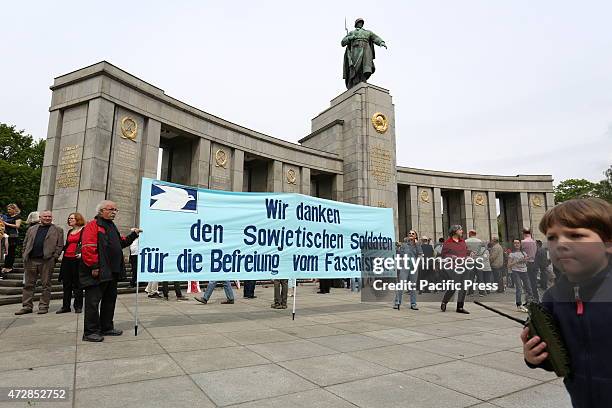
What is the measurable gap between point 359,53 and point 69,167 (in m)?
19.4

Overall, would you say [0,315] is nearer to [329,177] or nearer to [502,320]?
[502,320]

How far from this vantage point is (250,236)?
23.0ft

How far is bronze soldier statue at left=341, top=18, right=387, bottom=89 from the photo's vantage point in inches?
1005

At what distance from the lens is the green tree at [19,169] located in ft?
103

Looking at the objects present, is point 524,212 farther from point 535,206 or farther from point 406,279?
point 406,279

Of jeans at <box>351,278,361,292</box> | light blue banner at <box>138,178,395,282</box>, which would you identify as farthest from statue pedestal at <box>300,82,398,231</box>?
light blue banner at <box>138,178,395,282</box>

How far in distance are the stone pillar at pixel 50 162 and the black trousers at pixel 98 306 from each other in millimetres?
11880

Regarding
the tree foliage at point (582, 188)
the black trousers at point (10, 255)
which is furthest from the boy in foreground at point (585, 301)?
the tree foliage at point (582, 188)

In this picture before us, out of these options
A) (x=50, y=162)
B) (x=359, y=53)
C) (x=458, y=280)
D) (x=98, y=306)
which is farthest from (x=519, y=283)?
(x=359, y=53)

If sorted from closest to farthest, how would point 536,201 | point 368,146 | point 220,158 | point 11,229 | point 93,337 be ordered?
point 93,337, point 11,229, point 220,158, point 368,146, point 536,201

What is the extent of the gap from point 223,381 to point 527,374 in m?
3.25

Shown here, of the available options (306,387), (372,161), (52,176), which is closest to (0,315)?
(306,387)

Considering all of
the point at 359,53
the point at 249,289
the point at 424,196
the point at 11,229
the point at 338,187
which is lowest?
the point at 249,289

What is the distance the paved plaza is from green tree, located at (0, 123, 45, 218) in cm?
3178
